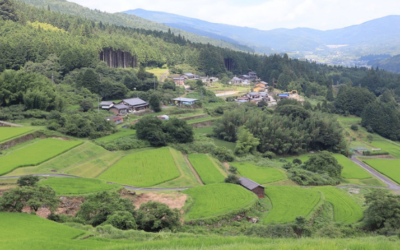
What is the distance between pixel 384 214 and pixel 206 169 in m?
14.8

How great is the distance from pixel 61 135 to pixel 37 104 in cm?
938

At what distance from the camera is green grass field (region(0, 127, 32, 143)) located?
28464mm

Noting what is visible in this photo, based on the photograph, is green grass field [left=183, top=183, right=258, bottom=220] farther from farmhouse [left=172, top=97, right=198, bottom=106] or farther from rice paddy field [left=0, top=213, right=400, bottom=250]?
farmhouse [left=172, top=97, right=198, bottom=106]

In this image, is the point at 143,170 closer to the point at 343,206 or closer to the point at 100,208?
the point at 100,208

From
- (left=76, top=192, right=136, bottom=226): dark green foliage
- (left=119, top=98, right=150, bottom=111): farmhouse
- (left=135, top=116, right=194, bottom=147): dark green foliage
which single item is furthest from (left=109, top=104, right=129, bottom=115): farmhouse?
(left=76, top=192, right=136, bottom=226): dark green foliage

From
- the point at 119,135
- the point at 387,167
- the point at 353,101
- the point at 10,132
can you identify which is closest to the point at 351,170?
the point at 387,167

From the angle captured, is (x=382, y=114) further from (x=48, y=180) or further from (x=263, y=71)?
(x=48, y=180)

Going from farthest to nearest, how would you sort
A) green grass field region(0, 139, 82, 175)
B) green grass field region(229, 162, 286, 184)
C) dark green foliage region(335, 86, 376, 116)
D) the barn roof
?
1. dark green foliage region(335, 86, 376, 116)
2. green grass field region(229, 162, 286, 184)
3. the barn roof
4. green grass field region(0, 139, 82, 175)

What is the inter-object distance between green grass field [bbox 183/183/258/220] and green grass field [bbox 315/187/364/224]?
5.75m

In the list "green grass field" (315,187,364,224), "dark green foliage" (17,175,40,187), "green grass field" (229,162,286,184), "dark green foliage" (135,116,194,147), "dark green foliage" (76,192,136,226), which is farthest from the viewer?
"dark green foliage" (135,116,194,147)

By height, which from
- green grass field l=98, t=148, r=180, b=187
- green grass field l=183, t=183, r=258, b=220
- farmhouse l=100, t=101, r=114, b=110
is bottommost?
green grass field l=98, t=148, r=180, b=187

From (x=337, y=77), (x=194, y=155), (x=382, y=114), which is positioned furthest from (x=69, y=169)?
(x=337, y=77)

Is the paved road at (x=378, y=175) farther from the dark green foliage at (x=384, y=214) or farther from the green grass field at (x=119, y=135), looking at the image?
the green grass field at (x=119, y=135)

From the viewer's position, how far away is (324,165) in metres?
34.3
